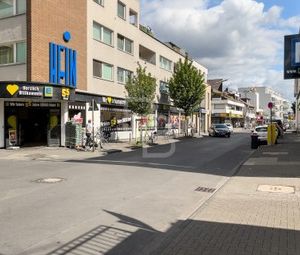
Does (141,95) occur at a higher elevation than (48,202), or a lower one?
higher

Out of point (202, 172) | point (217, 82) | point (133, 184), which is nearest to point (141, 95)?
point (202, 172)

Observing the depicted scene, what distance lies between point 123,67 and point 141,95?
222 inches

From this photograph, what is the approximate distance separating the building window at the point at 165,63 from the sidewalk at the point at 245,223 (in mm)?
36060

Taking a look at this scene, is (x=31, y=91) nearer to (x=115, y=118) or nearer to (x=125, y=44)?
(x=115, y=118)

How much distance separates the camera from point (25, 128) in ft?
92.2

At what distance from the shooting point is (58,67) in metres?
27.1

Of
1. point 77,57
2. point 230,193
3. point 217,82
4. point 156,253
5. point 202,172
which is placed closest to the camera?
point 156,253

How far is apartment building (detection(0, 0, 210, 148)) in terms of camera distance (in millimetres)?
25594

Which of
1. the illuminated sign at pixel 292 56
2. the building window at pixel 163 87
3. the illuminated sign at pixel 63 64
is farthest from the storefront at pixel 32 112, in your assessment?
the building window at pixel 163 87

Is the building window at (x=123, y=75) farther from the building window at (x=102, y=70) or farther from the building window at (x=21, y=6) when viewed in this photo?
the building window at (x=21, y=6)

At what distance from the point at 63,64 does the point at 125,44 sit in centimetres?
1091

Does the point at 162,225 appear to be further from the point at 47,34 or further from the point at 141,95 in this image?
the point at 141,95

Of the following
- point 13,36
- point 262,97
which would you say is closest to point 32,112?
point 13,36

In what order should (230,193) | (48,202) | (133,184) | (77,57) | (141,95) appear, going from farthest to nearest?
1. (141,95)
2. (77,57)
3. (133,184)
4. (230,193)
5. (48,202)
